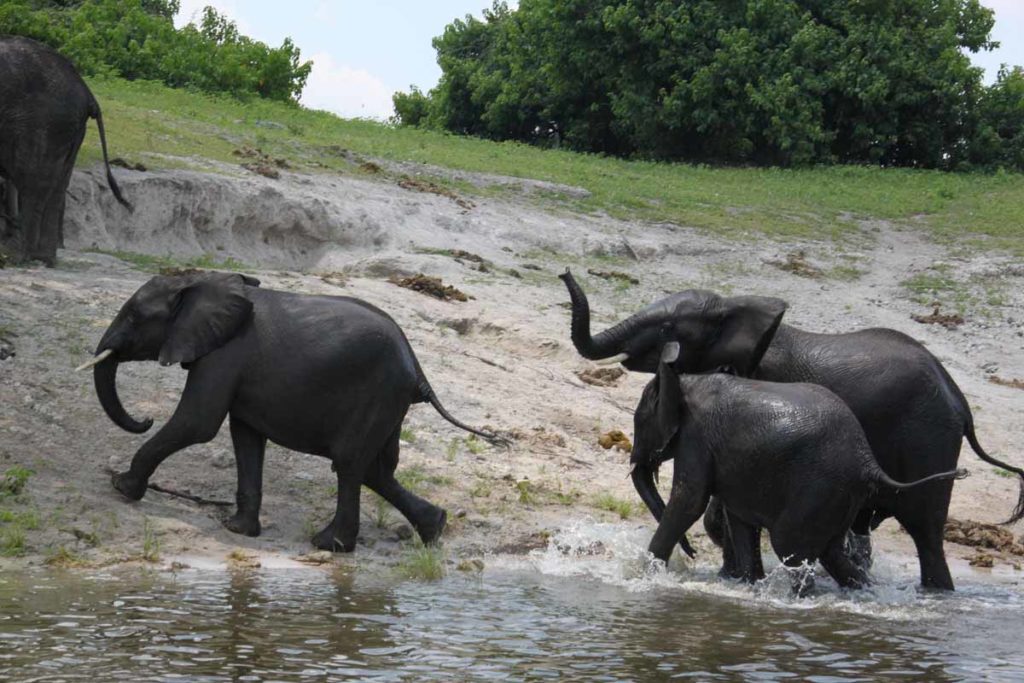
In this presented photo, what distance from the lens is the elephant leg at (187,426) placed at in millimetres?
10102

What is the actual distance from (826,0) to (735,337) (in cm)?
2849

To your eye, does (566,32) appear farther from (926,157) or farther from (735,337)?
(735,337)

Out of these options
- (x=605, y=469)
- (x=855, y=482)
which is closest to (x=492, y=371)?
(x=605, y=469)

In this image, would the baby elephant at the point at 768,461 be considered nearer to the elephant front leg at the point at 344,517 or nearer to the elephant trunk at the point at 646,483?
the elephant trunk at the point at 646,483

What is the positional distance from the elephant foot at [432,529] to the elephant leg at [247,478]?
41.1 inches

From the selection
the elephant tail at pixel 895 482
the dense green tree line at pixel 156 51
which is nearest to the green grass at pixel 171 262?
the elephant tail at pixel 895 482

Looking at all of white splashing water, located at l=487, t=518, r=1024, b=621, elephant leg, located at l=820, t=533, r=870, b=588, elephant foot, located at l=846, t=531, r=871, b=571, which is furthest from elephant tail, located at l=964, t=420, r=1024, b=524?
elephant leg, located at l=820, t=533, r=870, b=588

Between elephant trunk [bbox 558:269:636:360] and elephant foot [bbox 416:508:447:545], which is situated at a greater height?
elephant trunk [bbox 558:269:636:360]

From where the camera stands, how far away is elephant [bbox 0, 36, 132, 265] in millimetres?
15109

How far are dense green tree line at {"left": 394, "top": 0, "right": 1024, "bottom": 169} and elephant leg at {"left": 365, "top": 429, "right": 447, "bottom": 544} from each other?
972 inches

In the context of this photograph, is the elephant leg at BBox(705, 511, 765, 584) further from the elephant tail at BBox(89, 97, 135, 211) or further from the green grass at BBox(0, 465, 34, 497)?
the elephant tail at BBox(89, 97, 135, 211)

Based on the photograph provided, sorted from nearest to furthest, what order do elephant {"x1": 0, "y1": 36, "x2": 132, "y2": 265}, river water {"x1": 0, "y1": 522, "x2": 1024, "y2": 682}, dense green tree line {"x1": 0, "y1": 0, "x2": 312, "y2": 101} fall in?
1. river water {"x1": 0, "y1": 522, "x2": 1024, "y2": 682}
2. elephant {"x1": 0, "y1": 36, "x2": 132, "y2": 265}
3. dense green tree line {"x1": 0, "y1": 0, "x2": 312, "y2": 101}

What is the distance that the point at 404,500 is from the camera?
1062cm

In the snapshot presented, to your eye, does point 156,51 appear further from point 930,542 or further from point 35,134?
point 930,542
